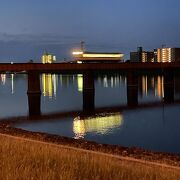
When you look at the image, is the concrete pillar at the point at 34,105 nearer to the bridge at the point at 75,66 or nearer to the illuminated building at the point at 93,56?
the bridge at the point at 75,66

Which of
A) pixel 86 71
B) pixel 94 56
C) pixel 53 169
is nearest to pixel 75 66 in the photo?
pixel 86 71

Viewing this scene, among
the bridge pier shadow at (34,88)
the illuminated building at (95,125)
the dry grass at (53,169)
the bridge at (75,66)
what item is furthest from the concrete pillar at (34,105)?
the dry grass at (53,169)

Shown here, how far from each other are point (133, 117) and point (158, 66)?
57.0 meters

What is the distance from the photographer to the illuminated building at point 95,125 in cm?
4347

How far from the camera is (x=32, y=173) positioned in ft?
34.8

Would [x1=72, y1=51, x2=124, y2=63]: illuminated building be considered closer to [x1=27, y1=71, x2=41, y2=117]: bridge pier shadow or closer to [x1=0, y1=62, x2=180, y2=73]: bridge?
[x1=0, y1=62, x2=180, y2=73]: bridge

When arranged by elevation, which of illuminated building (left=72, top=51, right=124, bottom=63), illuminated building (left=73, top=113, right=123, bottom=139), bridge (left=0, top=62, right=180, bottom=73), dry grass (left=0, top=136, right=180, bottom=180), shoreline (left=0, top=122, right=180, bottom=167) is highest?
illuminated building (left=72, top=51, right=124, bottom=63)

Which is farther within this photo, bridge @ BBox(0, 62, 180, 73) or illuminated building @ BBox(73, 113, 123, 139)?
bridge @ BBox(0, 62, 180, 73)

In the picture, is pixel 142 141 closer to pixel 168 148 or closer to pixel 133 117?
pixel 168 148

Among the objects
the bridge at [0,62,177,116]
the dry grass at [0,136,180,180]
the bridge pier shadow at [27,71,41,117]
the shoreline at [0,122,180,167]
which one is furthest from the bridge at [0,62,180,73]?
the dry grass at [0,136,180,180]

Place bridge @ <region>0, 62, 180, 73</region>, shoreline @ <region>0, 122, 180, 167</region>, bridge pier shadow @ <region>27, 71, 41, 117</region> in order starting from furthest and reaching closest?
1. bridge @ <region>0, 62, 180, 73</region>
2. bridge pier shadow @ <region>27, 71, 41, 117</region>
3. shoreline @ <region>0, 122, 180, 167</region>

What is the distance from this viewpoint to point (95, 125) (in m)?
48.7

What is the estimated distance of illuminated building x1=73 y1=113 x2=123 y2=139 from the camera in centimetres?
4347

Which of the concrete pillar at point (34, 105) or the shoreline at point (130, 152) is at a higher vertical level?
the shoreline at point (130, 152)
